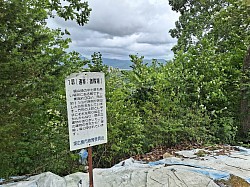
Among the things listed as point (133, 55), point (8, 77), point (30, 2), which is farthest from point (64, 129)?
point (133, 55)

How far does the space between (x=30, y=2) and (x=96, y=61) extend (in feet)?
4.31

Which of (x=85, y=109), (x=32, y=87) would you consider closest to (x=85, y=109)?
(x=85, y=109)

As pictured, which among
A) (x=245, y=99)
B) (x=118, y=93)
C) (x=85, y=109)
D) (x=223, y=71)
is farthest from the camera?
(x=223, y=71)

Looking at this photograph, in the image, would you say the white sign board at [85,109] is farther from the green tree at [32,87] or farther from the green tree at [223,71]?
the green tree at [223,71]

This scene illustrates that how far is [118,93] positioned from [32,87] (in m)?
1.55

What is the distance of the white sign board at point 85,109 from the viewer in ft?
7.23

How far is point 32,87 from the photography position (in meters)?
2.81

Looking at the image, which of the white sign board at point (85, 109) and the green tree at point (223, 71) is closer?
the white sign board at point (85, 109)

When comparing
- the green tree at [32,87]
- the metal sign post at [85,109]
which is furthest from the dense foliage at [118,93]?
the metal sign post at [85,109]

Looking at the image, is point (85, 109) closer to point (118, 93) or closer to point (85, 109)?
point (85, 109)

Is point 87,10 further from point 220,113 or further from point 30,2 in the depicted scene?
point 220,113

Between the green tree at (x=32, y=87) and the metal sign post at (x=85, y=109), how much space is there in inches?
29.2

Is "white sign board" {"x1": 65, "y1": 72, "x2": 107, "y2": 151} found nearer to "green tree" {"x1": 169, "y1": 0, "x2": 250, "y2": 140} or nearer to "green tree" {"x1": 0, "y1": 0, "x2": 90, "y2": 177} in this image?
"green tree" {"x1": 0, "y1": 0, "x2": 90, "y2": 177}

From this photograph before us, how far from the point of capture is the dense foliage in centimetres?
271
